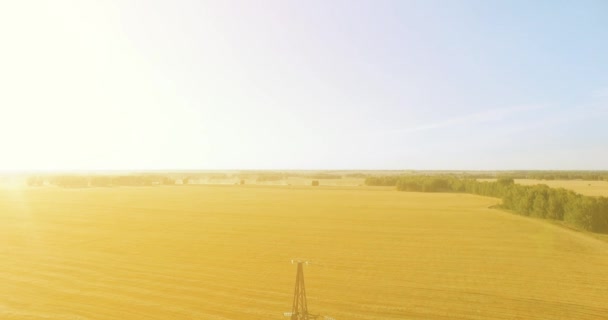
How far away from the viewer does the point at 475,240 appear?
30.1 m

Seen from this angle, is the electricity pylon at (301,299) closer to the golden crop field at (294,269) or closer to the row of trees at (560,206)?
the golden crop field at (294,269)

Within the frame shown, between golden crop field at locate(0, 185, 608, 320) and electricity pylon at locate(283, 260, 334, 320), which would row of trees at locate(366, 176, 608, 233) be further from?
electricity pylon at locate(283, 260, 334, 320)

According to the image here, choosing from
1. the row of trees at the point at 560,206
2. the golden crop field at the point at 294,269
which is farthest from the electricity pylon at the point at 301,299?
the row of trees at the point at 560,206

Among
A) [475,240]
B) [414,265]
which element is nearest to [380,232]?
[475,240]

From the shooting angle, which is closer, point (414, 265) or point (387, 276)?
point (387, 276)

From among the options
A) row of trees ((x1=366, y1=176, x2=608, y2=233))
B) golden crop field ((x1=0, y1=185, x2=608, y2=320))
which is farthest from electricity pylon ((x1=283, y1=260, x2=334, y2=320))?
row of trees ((x1=366, y1=176, x2=608, y2=233))

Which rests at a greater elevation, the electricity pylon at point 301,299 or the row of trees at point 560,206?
the row of trees at point 560,206

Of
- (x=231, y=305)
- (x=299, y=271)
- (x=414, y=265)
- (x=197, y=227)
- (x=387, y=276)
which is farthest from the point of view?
(x=197, y=227)

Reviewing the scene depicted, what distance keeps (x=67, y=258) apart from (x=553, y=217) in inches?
1637

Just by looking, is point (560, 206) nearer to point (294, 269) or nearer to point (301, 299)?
point (294, 269)

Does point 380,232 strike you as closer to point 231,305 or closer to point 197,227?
point 197,227

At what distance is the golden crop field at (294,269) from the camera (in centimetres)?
1622

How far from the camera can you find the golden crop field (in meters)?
16.2

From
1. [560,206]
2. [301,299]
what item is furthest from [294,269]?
[560,206]
